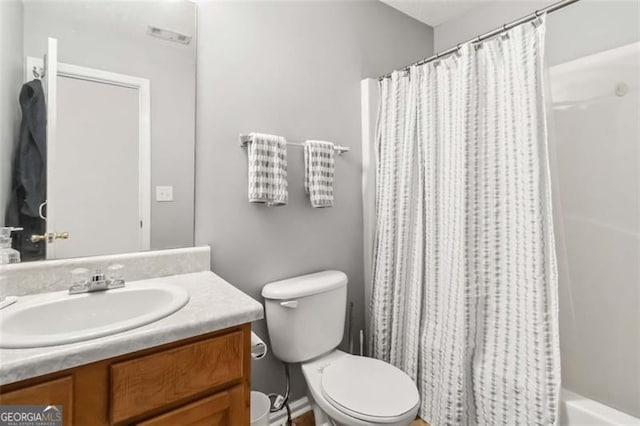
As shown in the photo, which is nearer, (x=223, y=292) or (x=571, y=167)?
(x=223, y=292)

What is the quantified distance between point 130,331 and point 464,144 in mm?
1412

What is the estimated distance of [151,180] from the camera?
125 cm

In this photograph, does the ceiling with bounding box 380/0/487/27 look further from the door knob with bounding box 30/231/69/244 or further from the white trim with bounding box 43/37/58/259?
the door knob with bounding box 30/231/69/244

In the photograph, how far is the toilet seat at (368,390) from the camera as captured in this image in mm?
1130

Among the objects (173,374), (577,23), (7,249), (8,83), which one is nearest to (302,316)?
(173,374)

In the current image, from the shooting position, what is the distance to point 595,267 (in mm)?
1530

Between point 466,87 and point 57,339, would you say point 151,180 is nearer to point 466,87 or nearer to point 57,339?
point 57,339

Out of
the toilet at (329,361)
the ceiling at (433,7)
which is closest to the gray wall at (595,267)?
the ceiling at (433,7)

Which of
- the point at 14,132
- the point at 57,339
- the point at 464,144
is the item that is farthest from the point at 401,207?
the point at 14,132

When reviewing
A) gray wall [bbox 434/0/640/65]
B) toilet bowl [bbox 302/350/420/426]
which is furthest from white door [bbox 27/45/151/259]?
gray wall [bbox 434/0/640/65]

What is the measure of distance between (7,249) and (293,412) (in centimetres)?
143

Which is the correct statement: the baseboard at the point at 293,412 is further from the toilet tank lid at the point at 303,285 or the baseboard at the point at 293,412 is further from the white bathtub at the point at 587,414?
the white bathtub at the point at 587,414

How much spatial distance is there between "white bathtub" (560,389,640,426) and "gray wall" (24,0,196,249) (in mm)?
1658

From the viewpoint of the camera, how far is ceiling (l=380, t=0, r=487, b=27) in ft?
6.51
